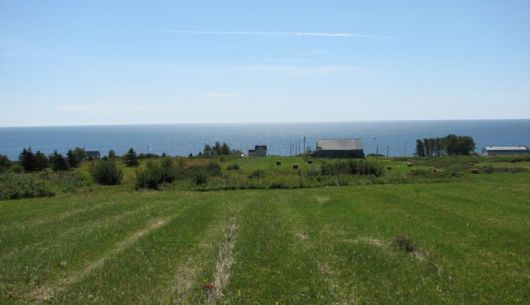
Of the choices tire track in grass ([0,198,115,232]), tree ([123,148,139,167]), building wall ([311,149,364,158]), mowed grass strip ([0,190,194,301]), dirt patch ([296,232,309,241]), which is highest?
mowed grass strip ([0,190,194,301])

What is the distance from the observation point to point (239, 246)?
17.5m

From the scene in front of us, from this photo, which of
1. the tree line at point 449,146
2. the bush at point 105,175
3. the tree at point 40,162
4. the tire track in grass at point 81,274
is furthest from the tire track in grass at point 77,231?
the tree line at point 449,146

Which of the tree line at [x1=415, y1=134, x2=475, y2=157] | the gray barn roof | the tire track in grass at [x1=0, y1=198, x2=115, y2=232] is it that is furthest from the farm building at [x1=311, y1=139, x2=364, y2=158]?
the tire track in grass at [x1=0, y1=198, x2=115, y2=232]

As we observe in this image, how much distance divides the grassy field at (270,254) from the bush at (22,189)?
1221 cm

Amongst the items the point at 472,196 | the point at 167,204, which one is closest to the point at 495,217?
the point at 472,196

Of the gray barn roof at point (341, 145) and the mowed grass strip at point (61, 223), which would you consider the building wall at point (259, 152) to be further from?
the mowed grass strip at point (61, 223)

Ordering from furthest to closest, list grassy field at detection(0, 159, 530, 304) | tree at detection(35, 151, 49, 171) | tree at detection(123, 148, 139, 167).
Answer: tree at detection(123, 148, 139, 167)
tree at detection(35, 151, 49, 171)
grassy field at detection(0, 159, 530, 304)

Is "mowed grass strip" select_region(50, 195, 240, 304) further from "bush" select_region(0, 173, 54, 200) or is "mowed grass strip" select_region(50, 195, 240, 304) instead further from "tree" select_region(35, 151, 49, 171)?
"tree" select_region(35, 151, 49, 171)

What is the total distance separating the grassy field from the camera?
12109 millimetres

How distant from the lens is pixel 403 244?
17.1 metres

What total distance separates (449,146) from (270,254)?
5594 inches

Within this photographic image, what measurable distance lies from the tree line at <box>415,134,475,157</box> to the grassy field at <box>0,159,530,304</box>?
123m

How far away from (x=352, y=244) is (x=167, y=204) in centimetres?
1789

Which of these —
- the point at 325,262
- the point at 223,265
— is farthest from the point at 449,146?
the point at 223,265
